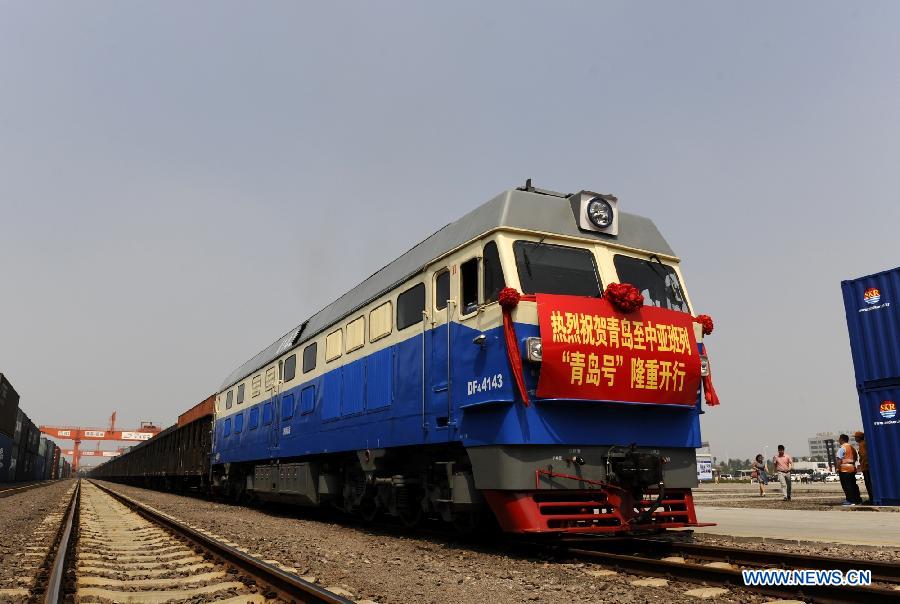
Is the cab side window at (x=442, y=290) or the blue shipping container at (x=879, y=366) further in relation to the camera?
the blue shipping container at (x=879, y=366)

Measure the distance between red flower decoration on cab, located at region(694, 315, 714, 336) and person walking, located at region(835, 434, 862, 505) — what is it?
8140mm

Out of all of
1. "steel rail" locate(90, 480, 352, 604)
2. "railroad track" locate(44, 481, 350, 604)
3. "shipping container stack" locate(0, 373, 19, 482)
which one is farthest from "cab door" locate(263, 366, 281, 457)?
"shipping container stack" locate(0, 373, 19, 482)

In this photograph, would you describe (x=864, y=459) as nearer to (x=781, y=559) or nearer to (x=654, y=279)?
(x=654, y=279)

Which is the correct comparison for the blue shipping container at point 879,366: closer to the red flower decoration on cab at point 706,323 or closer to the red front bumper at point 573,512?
the red flower decoration on cab at point 706,323

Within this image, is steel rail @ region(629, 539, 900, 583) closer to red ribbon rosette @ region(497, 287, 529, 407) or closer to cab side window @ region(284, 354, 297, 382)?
red ribbon rosette @ region(497, 287, 529, 407)

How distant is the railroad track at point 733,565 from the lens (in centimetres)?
483

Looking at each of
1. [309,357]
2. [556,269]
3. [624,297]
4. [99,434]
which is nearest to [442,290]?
[556,269]

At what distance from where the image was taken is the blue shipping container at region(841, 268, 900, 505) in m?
13.8

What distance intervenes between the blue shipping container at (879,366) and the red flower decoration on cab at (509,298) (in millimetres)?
11117

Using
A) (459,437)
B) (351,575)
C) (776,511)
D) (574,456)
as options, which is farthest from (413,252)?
(776,511)

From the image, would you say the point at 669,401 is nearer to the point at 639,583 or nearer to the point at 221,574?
the point at 639,583

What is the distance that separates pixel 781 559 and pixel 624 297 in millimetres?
3129

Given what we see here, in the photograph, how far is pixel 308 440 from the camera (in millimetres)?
12938

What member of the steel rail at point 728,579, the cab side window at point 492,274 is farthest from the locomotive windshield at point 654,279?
the steel rail at point 728,579
